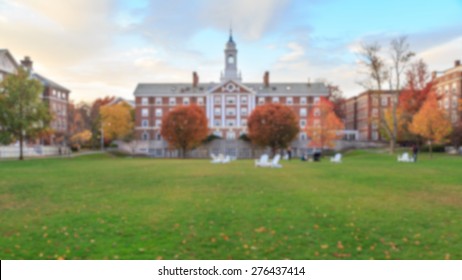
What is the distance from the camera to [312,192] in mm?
15414

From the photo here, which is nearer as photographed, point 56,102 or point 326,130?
point 326,130

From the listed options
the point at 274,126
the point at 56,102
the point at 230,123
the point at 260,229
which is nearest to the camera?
the point at 260,229

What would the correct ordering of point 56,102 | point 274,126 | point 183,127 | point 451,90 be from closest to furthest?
point 274,126 < point 183,127 < point 451,90 < point 56,102

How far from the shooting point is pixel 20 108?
46.5m

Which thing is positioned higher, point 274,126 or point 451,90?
point 451,90

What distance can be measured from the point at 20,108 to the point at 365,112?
250ft

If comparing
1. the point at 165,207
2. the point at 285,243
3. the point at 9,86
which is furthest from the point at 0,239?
the point at 9,86

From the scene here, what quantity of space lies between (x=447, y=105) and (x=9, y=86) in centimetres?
7389

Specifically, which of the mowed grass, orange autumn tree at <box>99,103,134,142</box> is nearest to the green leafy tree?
orange autumn tree at <box>99,103,134,142</box>

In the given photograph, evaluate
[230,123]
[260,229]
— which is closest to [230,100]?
[230,123]

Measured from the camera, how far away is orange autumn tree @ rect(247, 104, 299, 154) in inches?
2591

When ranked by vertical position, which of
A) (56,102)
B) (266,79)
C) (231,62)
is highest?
(231,62)

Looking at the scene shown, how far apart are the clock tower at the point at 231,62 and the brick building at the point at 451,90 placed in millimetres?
39665

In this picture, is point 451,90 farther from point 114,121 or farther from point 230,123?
point 114,121
